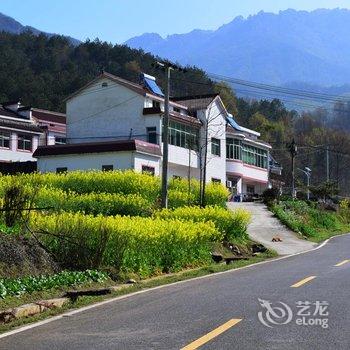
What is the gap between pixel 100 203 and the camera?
25438 millimetres

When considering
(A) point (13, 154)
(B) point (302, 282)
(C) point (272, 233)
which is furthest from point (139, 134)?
(B) point (302, 282)

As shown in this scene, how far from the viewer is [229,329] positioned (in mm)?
7844

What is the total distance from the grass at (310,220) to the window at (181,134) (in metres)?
9.25

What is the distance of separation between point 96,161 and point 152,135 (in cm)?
586

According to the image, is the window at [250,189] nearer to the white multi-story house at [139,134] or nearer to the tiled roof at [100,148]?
the white multi-story house at [139,134]

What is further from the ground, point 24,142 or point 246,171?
point 24,142

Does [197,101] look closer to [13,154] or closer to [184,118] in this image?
[184,118]

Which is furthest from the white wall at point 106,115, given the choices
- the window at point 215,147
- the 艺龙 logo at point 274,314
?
the 艺龙 logo at point 274,314

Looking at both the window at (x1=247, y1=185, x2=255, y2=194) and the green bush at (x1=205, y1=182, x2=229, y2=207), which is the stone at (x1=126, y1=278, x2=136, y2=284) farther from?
the window at (x1=247, y1=185, x2=255, y2=194)

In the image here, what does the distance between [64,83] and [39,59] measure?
11587mm

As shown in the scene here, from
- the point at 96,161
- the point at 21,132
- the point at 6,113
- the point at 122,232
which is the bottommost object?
the point at 122,232

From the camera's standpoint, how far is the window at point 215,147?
52253mm

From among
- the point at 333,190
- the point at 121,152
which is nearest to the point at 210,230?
the point at 121,152

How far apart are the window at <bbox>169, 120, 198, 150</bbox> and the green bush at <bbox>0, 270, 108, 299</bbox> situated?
3312 centimetres
